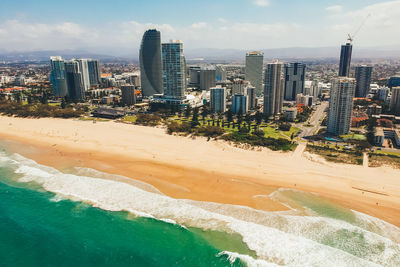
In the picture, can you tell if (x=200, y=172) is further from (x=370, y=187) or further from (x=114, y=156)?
(x=370, y=187)

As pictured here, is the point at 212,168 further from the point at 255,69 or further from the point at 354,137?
the point at 255,69

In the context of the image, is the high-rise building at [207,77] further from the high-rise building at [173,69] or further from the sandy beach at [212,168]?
the sandy beach at [212,168]

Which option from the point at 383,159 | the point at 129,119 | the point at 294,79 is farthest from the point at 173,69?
the point at 383,159

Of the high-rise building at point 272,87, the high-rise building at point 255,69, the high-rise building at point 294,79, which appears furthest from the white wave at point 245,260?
the high-rise building at point 255,69

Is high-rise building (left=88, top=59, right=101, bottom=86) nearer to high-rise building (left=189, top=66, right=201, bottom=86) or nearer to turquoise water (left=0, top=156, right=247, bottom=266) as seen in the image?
high-rise building (left=189, top=66, right=201, bottom=86)

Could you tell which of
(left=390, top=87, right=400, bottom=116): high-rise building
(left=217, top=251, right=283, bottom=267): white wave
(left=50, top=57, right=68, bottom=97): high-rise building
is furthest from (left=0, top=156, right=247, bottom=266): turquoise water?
(left=50, top=57, right=68, bottom=97): high-rise building

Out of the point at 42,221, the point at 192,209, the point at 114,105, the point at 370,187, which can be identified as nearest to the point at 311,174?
the point at 370,187
